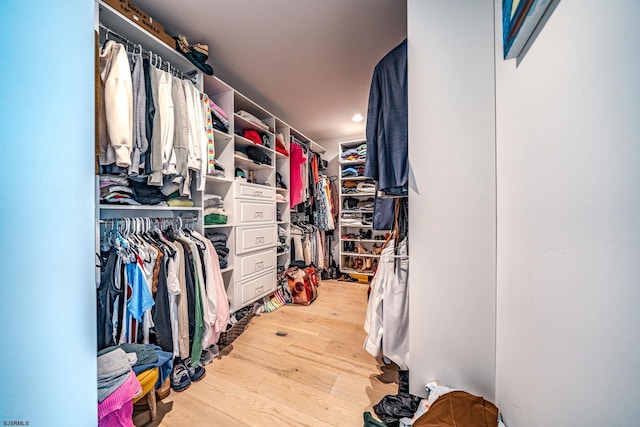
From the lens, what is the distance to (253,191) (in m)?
2.10

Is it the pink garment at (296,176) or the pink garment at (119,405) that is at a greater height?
the pink garment at (296,176)

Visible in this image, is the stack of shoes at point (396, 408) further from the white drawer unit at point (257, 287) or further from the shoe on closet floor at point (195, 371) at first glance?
the white drawer unit at point (257, 287)

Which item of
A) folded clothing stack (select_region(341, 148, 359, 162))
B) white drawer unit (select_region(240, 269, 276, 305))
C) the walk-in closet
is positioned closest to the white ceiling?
the walk-in closet

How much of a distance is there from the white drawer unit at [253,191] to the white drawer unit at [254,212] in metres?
0.06

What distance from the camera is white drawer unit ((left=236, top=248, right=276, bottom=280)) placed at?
1.90 metres

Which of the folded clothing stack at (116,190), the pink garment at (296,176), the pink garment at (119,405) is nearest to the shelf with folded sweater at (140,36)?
the folded clothing stack at (116,190)

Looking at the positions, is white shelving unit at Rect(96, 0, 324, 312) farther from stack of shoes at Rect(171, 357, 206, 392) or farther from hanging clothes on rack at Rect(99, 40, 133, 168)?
stack of shoes at Rect(171, 357, 206, 392)

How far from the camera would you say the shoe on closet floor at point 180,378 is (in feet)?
4.02

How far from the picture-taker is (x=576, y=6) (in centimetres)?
44

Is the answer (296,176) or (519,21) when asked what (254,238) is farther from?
(519,21)

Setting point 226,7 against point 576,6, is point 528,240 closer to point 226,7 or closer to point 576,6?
point 576,6

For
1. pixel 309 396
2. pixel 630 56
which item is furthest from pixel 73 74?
pixel 309 396

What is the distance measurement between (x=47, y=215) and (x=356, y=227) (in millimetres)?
3463

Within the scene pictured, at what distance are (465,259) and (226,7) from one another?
6.46 feet
